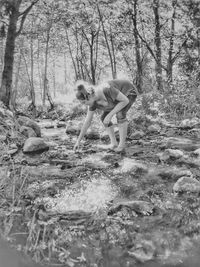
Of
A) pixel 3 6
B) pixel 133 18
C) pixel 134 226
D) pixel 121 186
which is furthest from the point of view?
pixel 133 18

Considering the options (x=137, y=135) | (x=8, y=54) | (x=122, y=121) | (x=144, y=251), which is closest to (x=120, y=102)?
(x=122, y=121)

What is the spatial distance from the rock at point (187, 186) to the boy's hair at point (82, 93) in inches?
85.9

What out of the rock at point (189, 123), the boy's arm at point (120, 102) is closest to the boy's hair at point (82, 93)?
the boy's arm at point (120, 102)

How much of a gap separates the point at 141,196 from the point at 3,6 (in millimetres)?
10124

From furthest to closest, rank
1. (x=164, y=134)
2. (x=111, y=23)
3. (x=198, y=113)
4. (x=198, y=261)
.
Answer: (x=111, y=23) < (x=198, y=113) < (x=164, y=134) < (x=198, y=261)

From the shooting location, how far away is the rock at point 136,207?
3141 mm

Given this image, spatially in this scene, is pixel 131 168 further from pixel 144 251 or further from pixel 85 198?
pixel 144 251

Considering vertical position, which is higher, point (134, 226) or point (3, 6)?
point (3, 6)

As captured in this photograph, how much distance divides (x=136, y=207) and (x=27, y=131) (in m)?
4.61

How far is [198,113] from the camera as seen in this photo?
8.55m

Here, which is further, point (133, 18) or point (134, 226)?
point (133, 18)

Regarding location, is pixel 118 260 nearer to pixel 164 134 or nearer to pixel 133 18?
pixel 164 134

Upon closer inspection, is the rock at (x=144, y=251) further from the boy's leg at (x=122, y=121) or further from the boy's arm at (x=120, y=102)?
the boy's leg at (x=122, y=121)

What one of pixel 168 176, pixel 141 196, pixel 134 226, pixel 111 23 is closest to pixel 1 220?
pixel 134 226
